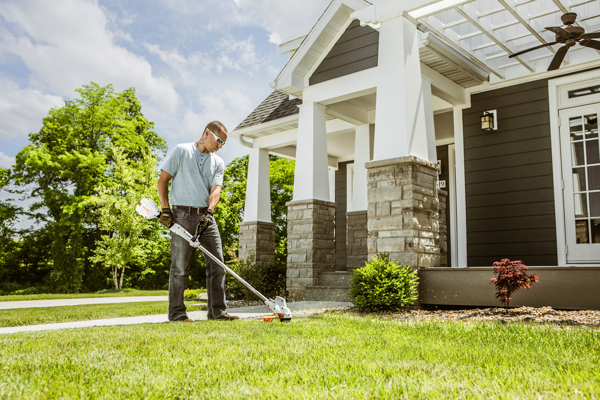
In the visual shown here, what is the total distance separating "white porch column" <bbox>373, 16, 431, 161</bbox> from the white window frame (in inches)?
111

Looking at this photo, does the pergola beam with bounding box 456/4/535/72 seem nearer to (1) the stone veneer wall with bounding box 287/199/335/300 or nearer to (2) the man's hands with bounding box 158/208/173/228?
(1) the stone veneer wall with bounding box 287/199/335/300

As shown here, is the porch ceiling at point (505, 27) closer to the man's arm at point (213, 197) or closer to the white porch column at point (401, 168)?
the white porch column at point (401, 168)

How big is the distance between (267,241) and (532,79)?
6655 mm

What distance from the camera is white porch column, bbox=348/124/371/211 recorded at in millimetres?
10180

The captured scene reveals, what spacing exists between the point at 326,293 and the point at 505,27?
17.8 feet

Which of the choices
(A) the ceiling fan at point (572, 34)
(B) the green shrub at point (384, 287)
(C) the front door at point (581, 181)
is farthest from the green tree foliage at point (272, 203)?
(B) the green shrub at point (384, 287)

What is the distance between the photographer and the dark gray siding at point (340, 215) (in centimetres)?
1355

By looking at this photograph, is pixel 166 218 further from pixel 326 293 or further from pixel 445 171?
pixel 445 171

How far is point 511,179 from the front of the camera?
346 inches

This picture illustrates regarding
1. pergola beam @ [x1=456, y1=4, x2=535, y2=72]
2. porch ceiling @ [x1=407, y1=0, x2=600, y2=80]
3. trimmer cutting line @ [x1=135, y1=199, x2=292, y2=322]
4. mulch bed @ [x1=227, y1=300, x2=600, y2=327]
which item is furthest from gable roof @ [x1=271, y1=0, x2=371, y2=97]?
trimmer cutting line @ [x1=135, y1=199, x2=292, y2=322]

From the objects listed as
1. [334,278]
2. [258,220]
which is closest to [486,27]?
[334,278]

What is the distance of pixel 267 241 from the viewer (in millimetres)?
11562

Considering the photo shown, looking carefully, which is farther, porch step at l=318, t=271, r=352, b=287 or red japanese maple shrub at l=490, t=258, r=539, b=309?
porch step at l=318, t=271, r=352, b=287

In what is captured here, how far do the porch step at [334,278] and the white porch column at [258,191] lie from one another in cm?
334
